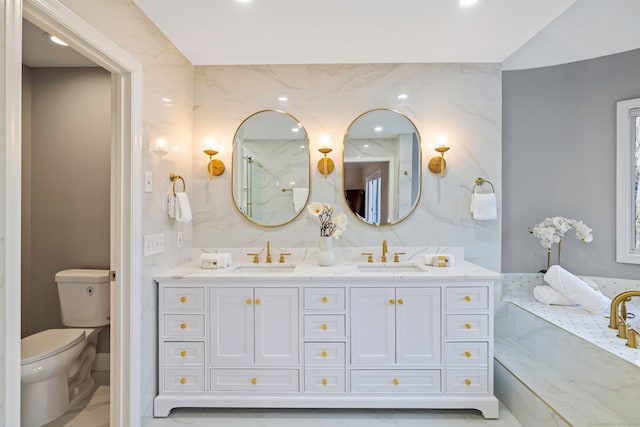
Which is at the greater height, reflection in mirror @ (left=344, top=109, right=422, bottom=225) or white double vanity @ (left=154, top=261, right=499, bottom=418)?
reflection in mirror @ (left=344, top=109, right=422, bottom=225)

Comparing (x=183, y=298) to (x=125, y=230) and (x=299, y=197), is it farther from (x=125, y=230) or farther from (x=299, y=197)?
(x=299, y=197)

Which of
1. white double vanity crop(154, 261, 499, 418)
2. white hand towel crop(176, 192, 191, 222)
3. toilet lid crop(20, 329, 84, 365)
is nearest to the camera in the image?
toilet lid crop(20, 329, 84, 365)

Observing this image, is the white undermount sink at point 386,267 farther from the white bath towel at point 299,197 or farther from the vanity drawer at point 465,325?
the white bath towel at point 299,197

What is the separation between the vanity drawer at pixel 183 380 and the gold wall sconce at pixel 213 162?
1.41 metres

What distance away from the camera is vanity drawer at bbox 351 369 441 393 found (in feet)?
6.95

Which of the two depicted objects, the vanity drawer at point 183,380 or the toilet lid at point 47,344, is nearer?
the toilet lid at point 47,344

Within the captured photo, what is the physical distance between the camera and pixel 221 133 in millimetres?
2723

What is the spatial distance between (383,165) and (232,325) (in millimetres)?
1635

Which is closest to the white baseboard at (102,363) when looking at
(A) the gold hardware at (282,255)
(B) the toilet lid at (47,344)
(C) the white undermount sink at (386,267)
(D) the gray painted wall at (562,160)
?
(B) the toilet lid at (47,344)

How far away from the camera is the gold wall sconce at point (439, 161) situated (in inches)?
104

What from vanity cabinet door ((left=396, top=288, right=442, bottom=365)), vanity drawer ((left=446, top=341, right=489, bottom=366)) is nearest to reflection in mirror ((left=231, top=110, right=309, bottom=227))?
vanity cabinet door ((left=396, top=288, right=442, bottom=365))

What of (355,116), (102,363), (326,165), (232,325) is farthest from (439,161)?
(102,363)

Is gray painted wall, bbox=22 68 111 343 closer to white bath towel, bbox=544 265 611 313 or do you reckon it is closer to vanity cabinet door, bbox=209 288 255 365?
vanity cabinet door, bbox=209 288 255 365

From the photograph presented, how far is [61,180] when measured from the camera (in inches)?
104
